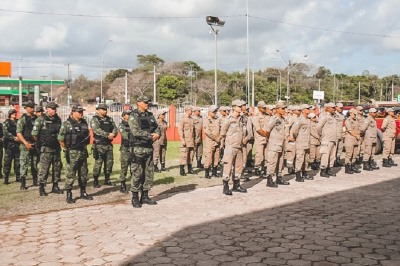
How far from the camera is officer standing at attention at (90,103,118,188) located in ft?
28.6

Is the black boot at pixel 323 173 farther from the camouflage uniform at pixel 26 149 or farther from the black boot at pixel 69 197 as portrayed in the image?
the camouflage uniform at pixel 26 149

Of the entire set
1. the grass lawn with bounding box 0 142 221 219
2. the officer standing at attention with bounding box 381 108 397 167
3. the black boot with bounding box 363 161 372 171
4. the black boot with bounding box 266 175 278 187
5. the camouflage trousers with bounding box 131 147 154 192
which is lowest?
the grass lawn with bounding box 0 142 221 219

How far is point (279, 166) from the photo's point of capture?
30.5 ft

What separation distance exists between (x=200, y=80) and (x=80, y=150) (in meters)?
66.9

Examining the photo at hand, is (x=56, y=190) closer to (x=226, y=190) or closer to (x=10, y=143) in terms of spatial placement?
(x=10, y=143)

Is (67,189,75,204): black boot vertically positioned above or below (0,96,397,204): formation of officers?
below

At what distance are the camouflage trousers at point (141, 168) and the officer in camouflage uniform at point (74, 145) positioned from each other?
1109mm

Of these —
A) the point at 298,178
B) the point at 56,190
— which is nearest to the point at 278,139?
the point at 298,178

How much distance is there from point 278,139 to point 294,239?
12.4 feet

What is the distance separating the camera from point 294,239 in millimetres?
5383

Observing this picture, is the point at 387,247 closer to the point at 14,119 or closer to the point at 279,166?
the point at 279,166

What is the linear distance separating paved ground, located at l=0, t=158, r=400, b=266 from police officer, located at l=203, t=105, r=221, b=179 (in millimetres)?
2132

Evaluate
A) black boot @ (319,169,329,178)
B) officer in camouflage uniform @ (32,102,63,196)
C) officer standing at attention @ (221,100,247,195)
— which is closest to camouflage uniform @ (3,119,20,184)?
officer in camouflage uniform @ (32,102,63,196)

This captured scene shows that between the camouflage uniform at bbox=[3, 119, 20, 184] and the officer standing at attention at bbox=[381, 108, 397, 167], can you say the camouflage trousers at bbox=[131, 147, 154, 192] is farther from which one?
the officer standing at attention at bbox=[381, 108, 397, 167]
